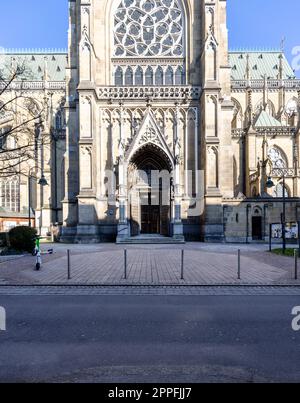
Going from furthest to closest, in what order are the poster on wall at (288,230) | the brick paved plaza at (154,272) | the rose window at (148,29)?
the rose window at (148,29), the poster on wall at (288,230), the brick paved plaza at (154,272)

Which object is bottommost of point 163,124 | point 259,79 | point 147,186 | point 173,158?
point 147,186

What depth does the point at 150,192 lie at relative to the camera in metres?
29.5

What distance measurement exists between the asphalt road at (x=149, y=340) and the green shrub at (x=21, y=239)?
34.9ft

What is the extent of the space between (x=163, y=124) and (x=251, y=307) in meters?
22.9

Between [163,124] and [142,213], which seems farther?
[142,213]

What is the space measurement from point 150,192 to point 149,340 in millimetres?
24754

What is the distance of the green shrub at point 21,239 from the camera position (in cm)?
1758

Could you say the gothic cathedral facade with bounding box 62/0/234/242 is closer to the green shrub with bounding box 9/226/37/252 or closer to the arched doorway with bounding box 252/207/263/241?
the arched doorway with bounding box 252/207/263/241

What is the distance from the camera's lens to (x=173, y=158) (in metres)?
26.7

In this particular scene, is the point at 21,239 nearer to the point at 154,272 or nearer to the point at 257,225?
the point at 154,272

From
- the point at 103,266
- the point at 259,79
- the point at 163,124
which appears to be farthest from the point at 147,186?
the point at 259,79

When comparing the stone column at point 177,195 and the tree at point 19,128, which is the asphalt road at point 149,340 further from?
the stone column at point 177,195

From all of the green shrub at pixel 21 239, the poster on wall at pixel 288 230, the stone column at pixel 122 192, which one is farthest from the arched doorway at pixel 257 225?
the green shrub at pixel 21 239
